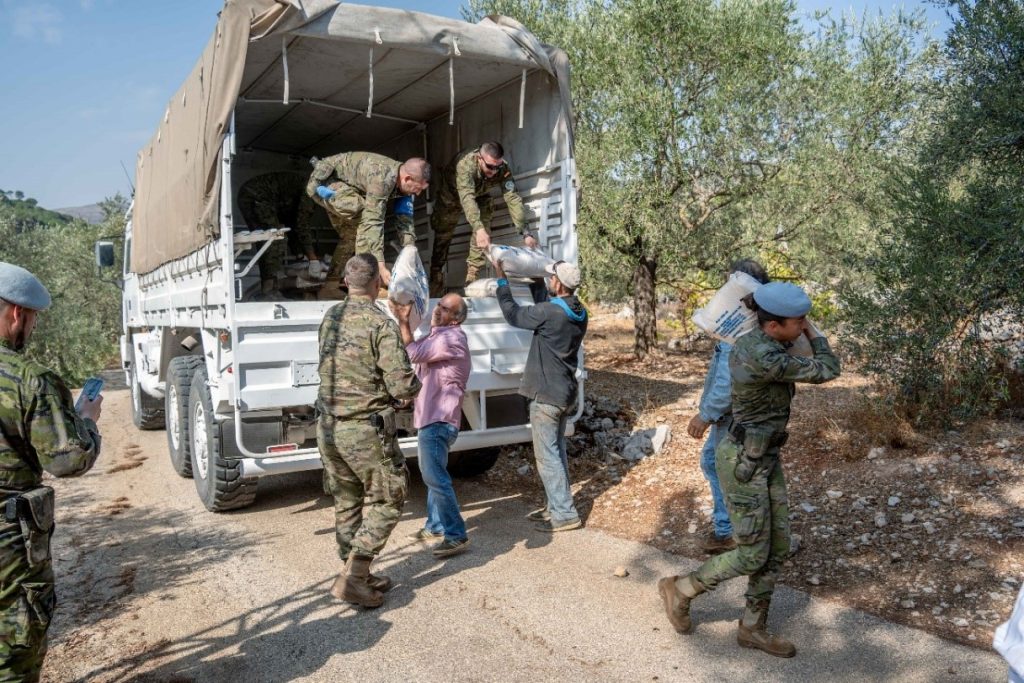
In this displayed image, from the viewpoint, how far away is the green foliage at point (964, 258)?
5.65m

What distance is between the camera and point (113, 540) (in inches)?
206

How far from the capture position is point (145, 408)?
362 inches

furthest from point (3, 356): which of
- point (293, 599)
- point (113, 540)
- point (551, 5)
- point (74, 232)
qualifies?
point (74, 232)

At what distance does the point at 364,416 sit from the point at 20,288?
1.75m

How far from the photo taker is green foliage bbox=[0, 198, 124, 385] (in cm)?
1481

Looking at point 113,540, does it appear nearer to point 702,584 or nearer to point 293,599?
point 293,599

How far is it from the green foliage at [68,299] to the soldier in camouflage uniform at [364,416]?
10591 mm

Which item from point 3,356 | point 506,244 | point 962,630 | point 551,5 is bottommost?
point 962,630

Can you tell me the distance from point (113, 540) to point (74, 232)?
58.7 feet

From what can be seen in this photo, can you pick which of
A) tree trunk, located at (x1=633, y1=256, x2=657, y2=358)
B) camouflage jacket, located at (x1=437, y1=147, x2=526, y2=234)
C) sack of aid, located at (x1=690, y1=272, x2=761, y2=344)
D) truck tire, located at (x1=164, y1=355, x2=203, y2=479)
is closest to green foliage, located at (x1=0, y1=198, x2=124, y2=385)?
truck tire, located at (x1=164, y1=355, x2=203, y2=479)

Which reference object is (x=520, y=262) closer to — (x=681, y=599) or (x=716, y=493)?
(x=716, y=493)

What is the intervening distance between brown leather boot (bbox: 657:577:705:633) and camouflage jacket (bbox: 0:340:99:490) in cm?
246

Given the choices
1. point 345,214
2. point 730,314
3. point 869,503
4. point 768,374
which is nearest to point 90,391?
point 768,374

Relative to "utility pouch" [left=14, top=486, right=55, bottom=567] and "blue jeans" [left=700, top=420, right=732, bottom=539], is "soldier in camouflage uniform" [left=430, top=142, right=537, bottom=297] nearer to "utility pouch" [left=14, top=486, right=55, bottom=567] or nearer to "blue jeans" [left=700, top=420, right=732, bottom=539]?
"blue jeans" [left=700, top=420, right=732, bottom=539]
